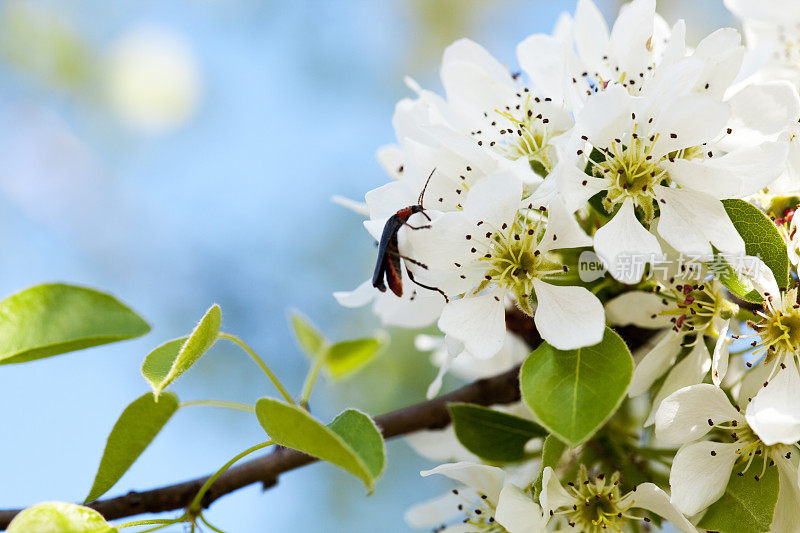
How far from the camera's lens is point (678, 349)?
47.4 inches

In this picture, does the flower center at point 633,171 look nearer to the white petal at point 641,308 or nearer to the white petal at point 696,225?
the white petal at point 696,225

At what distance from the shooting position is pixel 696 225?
107cm

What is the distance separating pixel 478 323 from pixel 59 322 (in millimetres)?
606

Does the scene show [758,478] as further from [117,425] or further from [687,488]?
[117,425]

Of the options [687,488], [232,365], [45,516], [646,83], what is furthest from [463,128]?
[232,365]

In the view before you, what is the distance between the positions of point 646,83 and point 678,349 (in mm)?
415

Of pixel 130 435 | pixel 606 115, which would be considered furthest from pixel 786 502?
pixel 130 435

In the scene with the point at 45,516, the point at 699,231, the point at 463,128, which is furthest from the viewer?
the point at 463,128

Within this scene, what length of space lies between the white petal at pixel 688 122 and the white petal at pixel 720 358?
0.28m

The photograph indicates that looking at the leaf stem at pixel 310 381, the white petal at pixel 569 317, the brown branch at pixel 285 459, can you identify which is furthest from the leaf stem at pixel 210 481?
the white petal at pixel 569 317

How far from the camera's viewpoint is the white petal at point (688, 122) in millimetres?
1029

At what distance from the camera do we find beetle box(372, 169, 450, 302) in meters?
1.12

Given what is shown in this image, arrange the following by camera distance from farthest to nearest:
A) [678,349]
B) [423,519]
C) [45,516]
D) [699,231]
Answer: [423,519] < [678,349] < [699,231] < [45,516]

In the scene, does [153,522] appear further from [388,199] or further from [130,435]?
[388,199]
